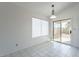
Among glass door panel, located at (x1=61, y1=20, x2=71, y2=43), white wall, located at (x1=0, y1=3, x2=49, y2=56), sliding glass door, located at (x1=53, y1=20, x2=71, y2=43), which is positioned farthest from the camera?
sliding glass door, located at (x1=53, y1=20, x2=71, y2=43)

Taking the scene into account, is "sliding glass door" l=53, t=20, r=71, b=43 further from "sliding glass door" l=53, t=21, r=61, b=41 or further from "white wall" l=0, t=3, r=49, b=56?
"white wall" l=0, t=3, r=49, b=56

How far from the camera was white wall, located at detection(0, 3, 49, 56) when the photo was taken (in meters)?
3.50

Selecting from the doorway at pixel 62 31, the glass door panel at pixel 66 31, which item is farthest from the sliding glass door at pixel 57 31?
the glass door panel at pixel 66 31

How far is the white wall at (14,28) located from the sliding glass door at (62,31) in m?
2.32

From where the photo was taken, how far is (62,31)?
6.20m

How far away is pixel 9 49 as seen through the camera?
3.74 m

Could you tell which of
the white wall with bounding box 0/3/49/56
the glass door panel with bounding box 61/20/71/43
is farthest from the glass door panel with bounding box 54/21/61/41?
the white wall with bounding box 0/3/49/56

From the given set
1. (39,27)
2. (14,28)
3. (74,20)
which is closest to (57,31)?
(39,27)

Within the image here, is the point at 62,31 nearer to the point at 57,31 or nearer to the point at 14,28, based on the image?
the point at 57,31

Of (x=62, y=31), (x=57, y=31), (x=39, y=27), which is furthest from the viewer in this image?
(x=57, y=31)

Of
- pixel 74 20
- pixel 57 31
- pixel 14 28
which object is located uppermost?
pixel 74 20

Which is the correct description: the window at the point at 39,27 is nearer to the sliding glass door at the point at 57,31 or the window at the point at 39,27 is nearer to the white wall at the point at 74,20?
the sliding glass door at the point at 57,31

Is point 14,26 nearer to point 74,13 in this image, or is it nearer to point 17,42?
point 17,42

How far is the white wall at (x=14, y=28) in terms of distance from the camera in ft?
11.5
